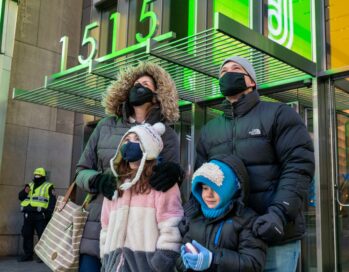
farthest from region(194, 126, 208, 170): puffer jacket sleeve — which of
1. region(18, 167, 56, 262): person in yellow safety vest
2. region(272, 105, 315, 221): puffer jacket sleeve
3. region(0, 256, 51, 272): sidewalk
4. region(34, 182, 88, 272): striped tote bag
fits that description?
region(18, 167, 56, 262): person in yellow safety vest

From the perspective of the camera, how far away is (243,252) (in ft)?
7.30

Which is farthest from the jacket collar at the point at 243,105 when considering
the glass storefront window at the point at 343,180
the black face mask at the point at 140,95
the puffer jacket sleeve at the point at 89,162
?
the glass storefront window at the point at 343,180

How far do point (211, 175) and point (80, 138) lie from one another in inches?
351

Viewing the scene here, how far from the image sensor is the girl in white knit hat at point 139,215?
2.58 metres

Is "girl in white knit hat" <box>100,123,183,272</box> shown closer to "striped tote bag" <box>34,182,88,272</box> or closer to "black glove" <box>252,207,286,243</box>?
"striped tote bag" <box>34,182,88,272</box>

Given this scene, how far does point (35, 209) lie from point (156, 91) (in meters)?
6.83

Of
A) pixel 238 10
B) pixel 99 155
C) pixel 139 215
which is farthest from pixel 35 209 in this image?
pixel 139 215

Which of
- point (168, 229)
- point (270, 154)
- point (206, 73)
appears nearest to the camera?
point (270, 154)

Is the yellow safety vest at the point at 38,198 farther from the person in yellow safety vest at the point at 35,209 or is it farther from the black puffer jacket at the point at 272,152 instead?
the black puffer jacket at the point at 272,152

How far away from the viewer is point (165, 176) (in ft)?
8.71

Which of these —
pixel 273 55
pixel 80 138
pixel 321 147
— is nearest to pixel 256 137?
pixel 273 55

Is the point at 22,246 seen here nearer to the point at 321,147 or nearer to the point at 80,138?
the point at 80,138

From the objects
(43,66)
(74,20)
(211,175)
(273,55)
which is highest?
(74,20)

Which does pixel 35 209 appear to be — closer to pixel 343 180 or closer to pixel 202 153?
pixel 343 180
